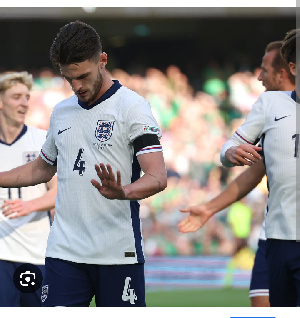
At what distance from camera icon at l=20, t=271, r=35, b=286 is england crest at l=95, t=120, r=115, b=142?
7.49ft

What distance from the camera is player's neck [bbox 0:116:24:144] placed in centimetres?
669

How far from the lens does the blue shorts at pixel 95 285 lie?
4551mm

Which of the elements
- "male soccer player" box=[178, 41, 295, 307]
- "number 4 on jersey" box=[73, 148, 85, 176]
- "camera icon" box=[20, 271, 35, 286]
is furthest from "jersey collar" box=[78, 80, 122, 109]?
"camera icon" box=[20, 271, 35, 286]

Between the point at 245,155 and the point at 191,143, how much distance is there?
11.5m

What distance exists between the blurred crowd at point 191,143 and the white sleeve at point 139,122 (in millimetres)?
9838

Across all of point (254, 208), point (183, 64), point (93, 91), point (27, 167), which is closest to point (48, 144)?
point (27, 167)

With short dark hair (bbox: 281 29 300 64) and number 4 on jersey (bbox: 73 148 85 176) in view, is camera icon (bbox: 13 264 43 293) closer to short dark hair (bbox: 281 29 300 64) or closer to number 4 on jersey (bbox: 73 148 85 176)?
number 4 on jersey (bbox: 73 148 85 176)

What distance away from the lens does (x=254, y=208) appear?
47.8 ft

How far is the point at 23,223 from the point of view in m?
6.54

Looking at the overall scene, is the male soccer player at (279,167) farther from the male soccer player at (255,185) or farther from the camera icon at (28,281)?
the camera icon at (28,281)

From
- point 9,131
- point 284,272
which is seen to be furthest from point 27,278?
point 284,272

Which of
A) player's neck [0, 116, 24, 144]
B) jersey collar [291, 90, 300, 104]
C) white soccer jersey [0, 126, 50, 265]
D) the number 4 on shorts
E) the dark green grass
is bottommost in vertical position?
the dark green grass

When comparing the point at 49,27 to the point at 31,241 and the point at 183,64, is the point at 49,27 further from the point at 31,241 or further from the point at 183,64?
the point at 31,241
